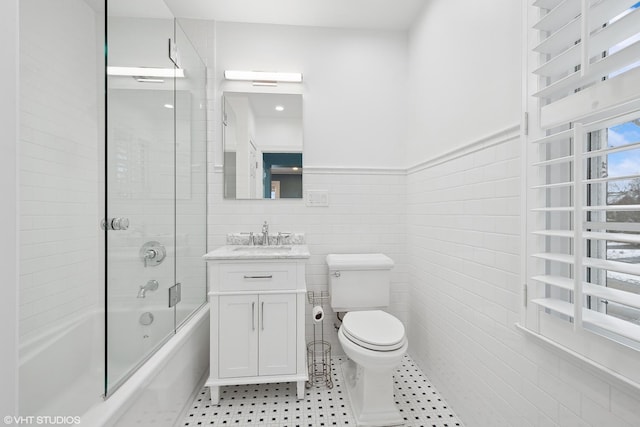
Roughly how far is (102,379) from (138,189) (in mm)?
834

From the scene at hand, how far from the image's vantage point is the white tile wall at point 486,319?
0.95 m

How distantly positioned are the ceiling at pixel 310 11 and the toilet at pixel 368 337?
180 cm

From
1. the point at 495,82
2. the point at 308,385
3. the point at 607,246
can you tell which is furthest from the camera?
the point at 308,385

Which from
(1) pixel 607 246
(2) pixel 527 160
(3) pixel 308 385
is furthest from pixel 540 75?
(3) pixel 308 385

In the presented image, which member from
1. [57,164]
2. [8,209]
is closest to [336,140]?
[57,164]

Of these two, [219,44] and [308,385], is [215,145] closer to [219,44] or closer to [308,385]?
[219,44]

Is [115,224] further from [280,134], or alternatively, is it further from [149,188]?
[280,134]

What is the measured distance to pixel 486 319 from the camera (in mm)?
1365

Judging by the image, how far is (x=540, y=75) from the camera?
1021mm

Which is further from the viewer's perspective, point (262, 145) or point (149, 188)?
point (262, 145)

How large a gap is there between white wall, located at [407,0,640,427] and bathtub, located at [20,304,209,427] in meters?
1.52

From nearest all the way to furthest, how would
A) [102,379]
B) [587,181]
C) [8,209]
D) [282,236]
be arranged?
[8,209]
[587,181]
[102,379]
[282,236]

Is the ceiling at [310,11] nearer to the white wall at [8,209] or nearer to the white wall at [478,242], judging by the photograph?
the white wall at [478,242]

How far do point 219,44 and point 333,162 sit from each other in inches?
49.5
